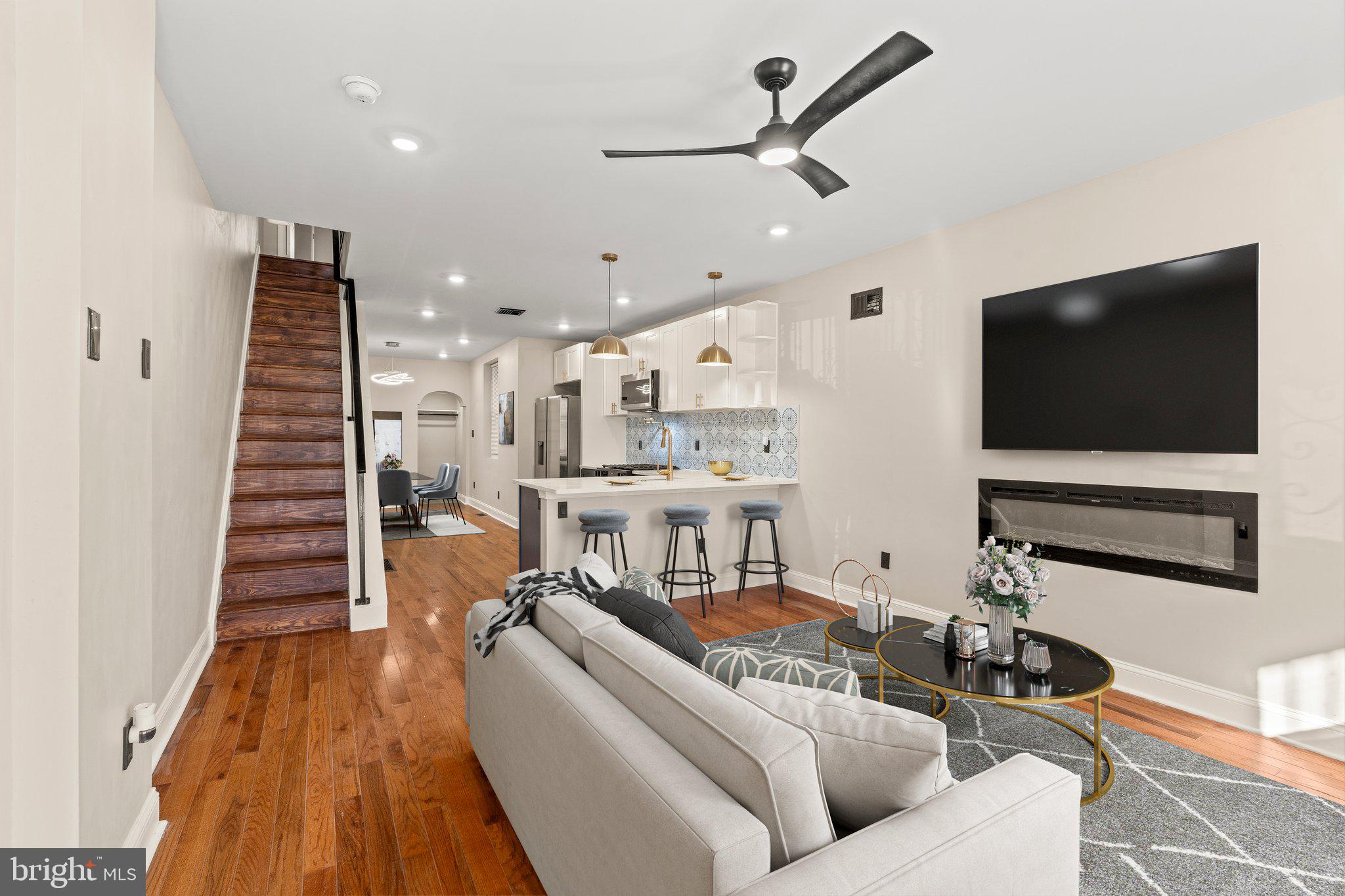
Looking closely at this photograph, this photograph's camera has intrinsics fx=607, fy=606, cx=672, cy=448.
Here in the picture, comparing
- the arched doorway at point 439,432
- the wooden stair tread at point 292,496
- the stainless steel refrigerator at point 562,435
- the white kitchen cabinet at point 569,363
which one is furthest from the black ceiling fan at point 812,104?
the arched doorway at point 439,432

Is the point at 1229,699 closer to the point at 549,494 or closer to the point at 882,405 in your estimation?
the point at 882,405

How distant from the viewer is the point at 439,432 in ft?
39.6

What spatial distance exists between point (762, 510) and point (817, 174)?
110 inches

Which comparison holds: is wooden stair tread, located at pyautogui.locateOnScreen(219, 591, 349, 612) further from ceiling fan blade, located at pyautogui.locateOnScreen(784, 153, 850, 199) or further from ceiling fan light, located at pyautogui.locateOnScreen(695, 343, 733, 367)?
ceiling fan blade, located at pyautogui.locateOnScreen(784, 153, 850, 199)

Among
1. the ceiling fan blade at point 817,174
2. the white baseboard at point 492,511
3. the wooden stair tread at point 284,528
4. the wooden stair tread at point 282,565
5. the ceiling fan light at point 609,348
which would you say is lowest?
the white baseboard at point 492,511

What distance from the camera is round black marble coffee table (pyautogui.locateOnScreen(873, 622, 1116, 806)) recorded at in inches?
82.2

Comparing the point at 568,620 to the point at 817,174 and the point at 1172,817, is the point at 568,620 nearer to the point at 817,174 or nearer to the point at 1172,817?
the point at 817,174

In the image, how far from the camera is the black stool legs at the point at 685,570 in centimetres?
463

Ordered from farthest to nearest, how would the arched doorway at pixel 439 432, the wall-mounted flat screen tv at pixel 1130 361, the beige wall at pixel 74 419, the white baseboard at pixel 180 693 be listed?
the arched doorway at pixel 439 432
the wall-mounted flat screen tv at pixel 1130 361
the white baseboard at pixel 180 693
the beige wall at pixel 74 419

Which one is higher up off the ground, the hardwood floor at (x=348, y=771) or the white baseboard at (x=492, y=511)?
the white baseboard at (x=492, y=511)

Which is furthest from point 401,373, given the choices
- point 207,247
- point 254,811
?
point 254,811

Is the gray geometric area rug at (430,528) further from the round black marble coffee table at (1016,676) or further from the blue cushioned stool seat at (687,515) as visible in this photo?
the round black marble coffee table at (1016,676)

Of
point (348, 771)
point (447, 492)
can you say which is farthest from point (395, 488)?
point (348, 771)

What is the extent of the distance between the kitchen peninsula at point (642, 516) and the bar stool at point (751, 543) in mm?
97
